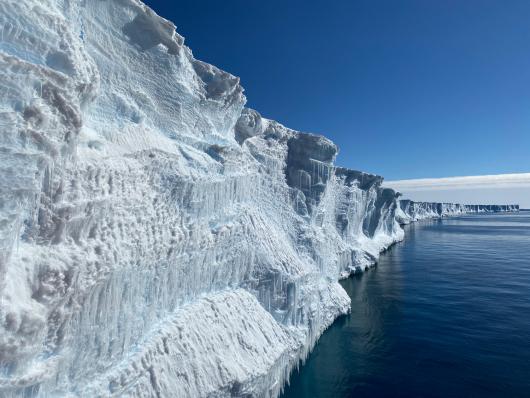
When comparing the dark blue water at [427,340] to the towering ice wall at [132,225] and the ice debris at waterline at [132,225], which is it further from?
the towering ice wall at [132,225]

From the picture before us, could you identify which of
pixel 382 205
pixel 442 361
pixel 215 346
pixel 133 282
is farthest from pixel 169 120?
pixel 382 205

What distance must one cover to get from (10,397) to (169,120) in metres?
9.52

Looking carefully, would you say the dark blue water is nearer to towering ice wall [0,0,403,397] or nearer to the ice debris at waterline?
the ice debris at waterline

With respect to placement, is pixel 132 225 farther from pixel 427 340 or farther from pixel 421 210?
pixel 421 210

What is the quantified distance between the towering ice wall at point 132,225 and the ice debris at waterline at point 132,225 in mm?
43

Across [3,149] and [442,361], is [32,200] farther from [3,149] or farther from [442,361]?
[442,361]

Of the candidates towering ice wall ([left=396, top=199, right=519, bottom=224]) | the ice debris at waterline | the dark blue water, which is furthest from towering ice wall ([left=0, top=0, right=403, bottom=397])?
towering ice wall ([left=396, top=199, right=519, bottom=224])

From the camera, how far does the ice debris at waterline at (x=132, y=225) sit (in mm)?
6781

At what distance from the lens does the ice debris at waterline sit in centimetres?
678

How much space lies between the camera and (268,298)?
49.3ft

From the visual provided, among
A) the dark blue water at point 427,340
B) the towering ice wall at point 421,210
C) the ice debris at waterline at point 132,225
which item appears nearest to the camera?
the ice debris at waterline at point 132,225

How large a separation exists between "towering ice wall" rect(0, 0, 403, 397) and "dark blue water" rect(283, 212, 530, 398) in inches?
96.2

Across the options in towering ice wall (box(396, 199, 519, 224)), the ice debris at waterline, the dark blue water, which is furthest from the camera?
towering ice wall (box(396, 199, 519, 224))

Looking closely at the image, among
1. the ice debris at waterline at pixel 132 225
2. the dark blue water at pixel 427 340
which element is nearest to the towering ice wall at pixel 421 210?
the dark blue water at pixel 427 340
